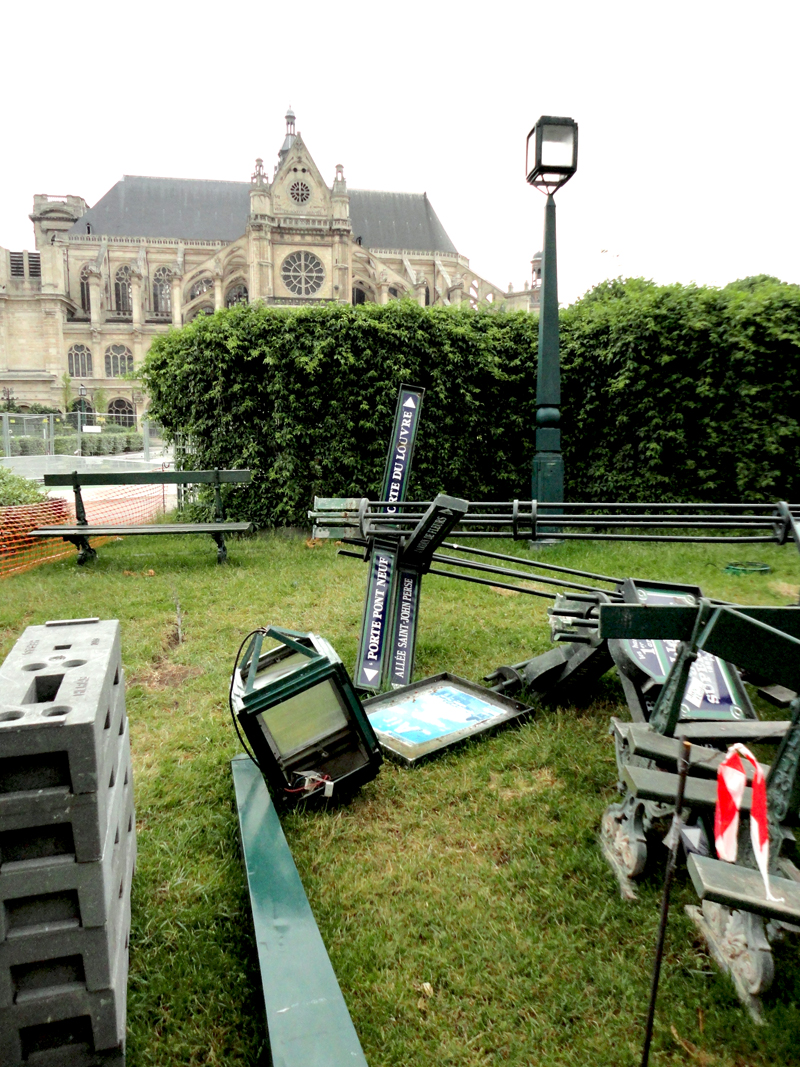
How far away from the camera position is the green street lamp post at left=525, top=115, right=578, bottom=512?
28.5 ft

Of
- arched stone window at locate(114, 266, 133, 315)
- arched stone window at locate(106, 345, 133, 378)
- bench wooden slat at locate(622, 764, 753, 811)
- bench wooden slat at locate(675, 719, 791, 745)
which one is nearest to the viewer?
bench wooden slat at locate(622, 764, 753, 811)

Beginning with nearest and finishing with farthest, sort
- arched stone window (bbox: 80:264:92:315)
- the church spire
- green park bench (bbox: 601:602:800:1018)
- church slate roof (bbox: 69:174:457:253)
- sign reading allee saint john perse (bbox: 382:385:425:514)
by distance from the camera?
green park bench (bbox: 601:602:800:1018)
sign reading allee saint john perse (bbox: 382:385:425:514)
church slate roof (bbox: 69:174:457:253)
arched stone window (bbox: 80:264:92:315)
the church spire

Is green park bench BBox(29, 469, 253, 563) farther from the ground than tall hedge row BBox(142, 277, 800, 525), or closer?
closer

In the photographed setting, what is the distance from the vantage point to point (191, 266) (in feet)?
215

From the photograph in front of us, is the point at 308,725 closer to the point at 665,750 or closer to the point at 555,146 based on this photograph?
the point at 665,750

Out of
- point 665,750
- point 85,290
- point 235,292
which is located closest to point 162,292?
point 85,290

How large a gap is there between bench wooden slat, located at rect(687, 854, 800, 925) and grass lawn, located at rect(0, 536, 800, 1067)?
0.41 m

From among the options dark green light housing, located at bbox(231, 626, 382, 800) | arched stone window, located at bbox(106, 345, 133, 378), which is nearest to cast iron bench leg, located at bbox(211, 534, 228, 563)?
dark green light housing, located at bbox(231, 626, 382, 800)

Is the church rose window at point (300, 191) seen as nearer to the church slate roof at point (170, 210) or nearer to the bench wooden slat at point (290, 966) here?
the church slate roof at point (170, 210)

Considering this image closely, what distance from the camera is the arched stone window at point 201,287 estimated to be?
2453 inches

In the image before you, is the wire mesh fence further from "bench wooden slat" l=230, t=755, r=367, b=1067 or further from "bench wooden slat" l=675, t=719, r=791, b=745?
"bench wooden slat" l=675, t=719, r=791, b=745

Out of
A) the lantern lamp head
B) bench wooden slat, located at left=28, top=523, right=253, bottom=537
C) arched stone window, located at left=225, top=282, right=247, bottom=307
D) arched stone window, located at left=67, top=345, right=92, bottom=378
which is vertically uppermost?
arched stone window, located at left=225, top=282, right=247, bottom=307

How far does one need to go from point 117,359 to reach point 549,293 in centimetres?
6417

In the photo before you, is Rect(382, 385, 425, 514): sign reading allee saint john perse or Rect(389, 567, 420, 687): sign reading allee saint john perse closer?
Rect(389, 567, 420, 687): sign reading allee saint john perse
